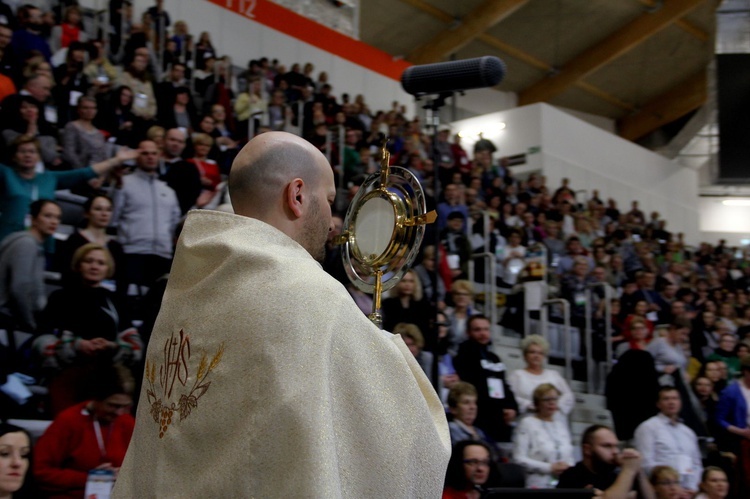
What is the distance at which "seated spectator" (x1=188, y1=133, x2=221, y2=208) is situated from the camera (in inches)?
239

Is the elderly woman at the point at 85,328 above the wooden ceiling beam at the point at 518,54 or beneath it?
beneath

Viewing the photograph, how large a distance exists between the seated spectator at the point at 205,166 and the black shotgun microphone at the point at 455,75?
3.47m

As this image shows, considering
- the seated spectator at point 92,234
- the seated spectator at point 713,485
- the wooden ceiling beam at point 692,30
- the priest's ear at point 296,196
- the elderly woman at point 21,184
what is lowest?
the seated spectator at point 713,485

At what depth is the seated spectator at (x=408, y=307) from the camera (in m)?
5.55

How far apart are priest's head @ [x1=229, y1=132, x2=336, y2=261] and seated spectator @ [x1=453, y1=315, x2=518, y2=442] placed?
13.4 feet

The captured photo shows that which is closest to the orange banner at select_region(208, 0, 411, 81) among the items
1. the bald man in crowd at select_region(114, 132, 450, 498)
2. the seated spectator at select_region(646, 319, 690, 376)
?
the seated spectator at select_region(646, 319, 690, 376)

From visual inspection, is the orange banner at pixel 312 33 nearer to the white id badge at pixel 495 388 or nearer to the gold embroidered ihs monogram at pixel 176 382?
the white id badge at pixel 495 388

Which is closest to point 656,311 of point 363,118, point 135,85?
point 363,118

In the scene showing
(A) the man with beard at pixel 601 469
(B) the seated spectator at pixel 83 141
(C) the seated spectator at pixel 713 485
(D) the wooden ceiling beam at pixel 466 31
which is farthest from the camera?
(D) the wooden ceiling beam at pixel 466 31

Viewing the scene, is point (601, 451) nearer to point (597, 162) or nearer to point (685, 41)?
point (597, 162)

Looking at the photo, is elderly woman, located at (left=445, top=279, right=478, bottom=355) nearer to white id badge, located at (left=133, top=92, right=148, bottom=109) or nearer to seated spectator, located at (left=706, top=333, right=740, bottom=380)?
white id badge, located at (left=133, top=92, right=148, bottom=109)

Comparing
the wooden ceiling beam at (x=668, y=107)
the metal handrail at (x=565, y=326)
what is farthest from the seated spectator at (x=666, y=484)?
the wooden ceiling beam at (x=668, y=107)

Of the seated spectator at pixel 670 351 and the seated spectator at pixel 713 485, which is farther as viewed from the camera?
the seated spectator at pixel 670 351

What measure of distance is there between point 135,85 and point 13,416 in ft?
14.5
